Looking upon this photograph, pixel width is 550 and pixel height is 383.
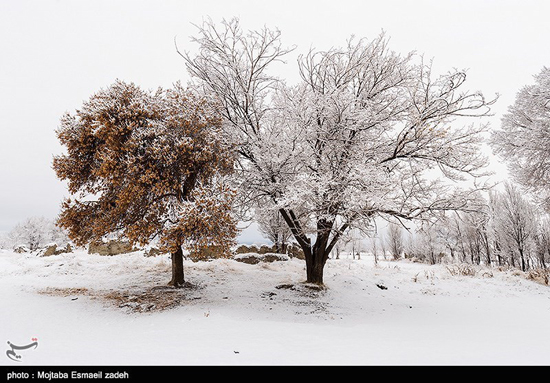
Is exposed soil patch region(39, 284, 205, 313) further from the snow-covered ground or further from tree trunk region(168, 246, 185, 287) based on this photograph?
tree trunk region(168, 246, 185, 287)

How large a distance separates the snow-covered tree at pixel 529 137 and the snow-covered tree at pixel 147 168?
13.2m

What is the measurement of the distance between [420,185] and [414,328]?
4.79 meters

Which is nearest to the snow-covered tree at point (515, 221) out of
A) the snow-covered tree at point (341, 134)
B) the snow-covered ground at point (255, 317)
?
the snow-covered ground at point (255, 317)

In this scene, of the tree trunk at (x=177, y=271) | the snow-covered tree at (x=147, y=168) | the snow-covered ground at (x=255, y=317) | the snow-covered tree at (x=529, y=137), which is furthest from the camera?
the snow-covered tree at (x=529, y=137)

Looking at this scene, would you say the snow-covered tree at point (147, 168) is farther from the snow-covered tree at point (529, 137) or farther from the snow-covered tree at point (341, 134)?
the snow-covered tree at point (529, 137)

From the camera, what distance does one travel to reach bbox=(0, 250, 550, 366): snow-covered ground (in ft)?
11.5

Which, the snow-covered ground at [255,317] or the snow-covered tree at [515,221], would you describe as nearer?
the snow-covered ground at [255,317]

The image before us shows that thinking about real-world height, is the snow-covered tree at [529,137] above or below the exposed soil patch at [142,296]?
above

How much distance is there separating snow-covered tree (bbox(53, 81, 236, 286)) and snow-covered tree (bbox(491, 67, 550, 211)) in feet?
43.4

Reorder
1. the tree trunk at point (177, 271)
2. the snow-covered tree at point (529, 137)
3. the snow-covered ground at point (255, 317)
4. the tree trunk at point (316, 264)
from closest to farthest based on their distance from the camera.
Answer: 1. the snow-covered ground at point (255, 317)
2. the tree trunk at point (177, 271)
3. the tree trunk at point (316, 264)
4. the snow-covered tree at point (529, 137)

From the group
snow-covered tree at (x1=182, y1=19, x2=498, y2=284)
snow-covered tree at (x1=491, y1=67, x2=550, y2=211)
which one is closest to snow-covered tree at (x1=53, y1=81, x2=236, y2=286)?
snow-covered tree at (x1=182, y1=19, x2=498, y2=284)

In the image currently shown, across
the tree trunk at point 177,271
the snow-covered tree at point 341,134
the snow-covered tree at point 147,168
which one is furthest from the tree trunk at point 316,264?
the tree trunk at point 177,271

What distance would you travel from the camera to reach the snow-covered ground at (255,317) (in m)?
3.51

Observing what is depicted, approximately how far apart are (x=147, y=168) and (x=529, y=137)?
15.3 meters
